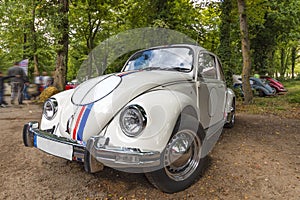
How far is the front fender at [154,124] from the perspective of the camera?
2.24 m

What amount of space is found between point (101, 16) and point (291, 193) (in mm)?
18519

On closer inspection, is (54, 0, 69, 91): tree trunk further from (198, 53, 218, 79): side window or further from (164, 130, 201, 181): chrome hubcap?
(164, 130, 201, 181): chrome hubcap

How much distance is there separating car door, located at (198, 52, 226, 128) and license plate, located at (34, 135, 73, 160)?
6.30ft

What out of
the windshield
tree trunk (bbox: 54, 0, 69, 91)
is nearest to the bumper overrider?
the windshield

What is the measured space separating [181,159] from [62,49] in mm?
9678

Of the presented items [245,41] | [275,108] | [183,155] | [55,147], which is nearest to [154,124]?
[183,155]

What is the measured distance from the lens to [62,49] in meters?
10.7

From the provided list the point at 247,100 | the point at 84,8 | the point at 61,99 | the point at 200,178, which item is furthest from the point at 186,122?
the point at 84,8

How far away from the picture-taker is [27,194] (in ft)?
8.18

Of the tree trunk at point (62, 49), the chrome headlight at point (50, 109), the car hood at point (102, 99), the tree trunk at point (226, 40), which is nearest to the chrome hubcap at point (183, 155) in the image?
the car hood at point (102, 99)

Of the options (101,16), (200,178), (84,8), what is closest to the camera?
(200,178)

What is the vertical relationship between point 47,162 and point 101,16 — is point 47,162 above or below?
below

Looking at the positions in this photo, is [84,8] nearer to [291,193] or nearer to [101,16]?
[101,16]

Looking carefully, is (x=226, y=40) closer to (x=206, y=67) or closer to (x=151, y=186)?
(x=206, y=67)
